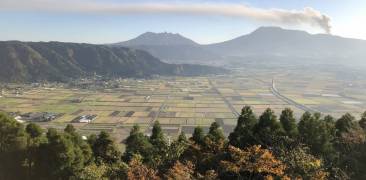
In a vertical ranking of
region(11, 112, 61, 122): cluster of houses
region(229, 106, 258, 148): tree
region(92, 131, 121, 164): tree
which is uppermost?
region(229, 106, 258, 148): tree

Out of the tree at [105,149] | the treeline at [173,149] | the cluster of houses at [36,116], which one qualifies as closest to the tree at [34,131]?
the treeline at [173,149]

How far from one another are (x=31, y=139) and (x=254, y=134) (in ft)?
54.7

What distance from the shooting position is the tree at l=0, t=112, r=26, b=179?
29.2 m

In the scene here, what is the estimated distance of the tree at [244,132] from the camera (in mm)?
28000

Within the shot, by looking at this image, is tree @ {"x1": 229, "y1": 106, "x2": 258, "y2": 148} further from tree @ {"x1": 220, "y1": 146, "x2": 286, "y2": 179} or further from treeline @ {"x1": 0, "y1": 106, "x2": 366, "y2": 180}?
tree @ {"x1": 220, "y1": 146, "x2": 286, "y2": 179}

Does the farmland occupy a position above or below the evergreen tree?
below

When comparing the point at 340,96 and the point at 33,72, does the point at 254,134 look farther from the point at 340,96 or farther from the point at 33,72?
the point at 33,72

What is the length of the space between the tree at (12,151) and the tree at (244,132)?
15.1 m

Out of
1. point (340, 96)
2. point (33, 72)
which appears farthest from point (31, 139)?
point (33, 72)

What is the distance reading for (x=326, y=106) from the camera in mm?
106500

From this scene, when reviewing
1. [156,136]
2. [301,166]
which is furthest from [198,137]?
[301,166]

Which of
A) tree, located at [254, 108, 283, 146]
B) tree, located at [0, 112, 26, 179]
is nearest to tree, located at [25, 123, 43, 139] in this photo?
tree, located at [0, 112, 26, 179]

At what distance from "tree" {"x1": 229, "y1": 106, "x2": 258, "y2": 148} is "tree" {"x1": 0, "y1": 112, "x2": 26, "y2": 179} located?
49.7ft

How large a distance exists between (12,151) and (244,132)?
16841 millimetres
